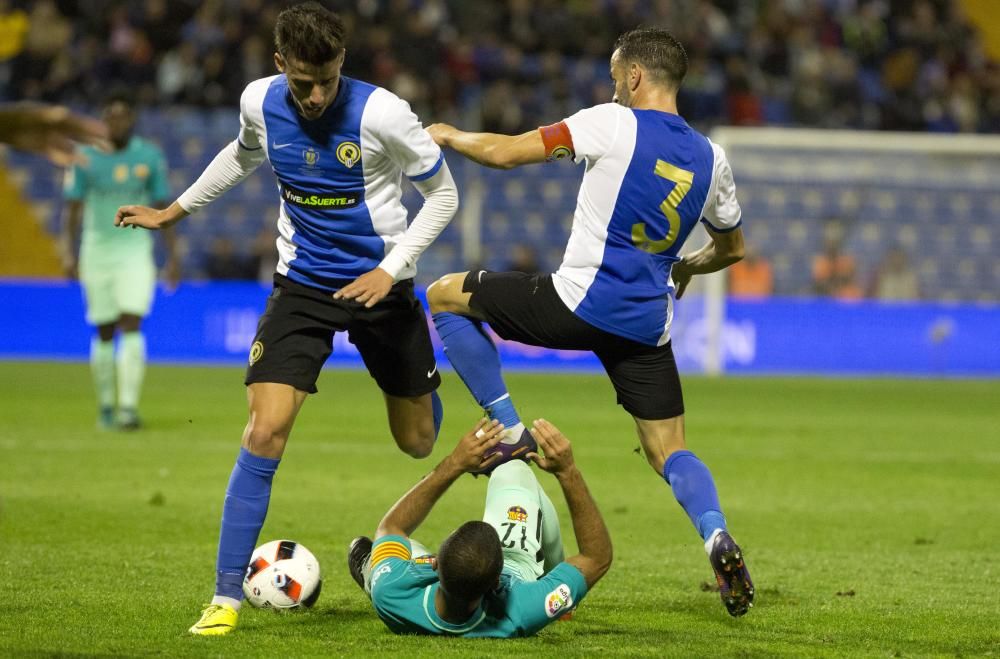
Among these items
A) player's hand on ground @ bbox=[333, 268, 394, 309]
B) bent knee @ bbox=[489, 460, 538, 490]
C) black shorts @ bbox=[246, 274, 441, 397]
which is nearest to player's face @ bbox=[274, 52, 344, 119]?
player's hand on ground @ bbox=[333, 268, 394, 309]

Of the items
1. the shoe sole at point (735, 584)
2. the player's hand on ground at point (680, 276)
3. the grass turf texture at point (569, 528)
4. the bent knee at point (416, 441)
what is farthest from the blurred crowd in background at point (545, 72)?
the shoe sole at point (735, 584)

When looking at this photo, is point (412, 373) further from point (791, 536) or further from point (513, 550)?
point (791, 536)

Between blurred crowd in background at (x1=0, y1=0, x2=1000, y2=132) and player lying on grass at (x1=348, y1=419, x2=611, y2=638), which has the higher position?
blurred crowd in background at (x1=0, y1=0, x2=1000, y2=132)

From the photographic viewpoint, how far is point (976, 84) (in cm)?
2452

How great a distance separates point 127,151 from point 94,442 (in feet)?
7.70

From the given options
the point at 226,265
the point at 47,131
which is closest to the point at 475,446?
the point at 47,131

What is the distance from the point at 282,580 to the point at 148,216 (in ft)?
4.84

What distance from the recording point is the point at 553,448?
5.07 m

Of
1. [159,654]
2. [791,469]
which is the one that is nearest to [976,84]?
[791,469]

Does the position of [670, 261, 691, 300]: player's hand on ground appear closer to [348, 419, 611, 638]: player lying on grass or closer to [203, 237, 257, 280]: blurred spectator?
[348, 419, 611, 638]: player lying on grass

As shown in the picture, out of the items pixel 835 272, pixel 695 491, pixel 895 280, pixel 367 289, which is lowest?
pixel 695 491

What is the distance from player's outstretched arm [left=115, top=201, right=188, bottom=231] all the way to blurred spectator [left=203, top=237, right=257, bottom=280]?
14113 mm

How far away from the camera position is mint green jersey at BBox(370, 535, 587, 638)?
16.0 feet

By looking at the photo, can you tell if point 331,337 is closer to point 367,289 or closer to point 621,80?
point 367,289
